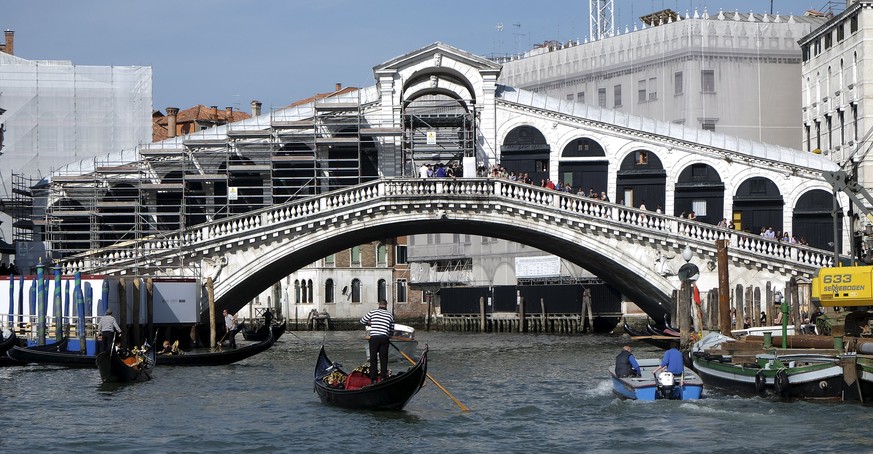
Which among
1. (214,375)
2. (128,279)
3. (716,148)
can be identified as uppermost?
(716,148)

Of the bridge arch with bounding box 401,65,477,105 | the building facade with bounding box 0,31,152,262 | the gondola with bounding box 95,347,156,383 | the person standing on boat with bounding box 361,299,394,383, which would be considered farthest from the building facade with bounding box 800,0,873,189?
the building facade with bounding box 0,31,152,262

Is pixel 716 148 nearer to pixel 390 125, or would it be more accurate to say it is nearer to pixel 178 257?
pixel 390 125

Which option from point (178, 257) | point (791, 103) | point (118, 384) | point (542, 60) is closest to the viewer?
point (118, 384)

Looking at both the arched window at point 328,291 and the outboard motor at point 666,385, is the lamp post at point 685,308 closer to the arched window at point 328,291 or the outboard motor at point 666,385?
the outboard motor at point 666,385

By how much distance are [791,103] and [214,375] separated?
91.1 ft

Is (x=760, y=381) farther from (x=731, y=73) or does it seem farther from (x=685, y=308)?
(x=731, y=73)

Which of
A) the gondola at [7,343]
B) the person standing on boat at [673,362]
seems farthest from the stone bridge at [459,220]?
the person standing on boat at [673,362]

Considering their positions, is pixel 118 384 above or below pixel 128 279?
below

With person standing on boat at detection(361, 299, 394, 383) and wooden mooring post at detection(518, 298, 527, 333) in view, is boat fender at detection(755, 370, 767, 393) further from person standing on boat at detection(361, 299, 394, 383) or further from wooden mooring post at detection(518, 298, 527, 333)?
wooden mooring post at detection(518, 298, 527, 333)

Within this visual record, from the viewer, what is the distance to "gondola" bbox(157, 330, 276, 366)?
95.9 feet

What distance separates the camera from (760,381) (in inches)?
846

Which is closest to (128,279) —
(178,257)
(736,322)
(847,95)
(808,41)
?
(178,257)

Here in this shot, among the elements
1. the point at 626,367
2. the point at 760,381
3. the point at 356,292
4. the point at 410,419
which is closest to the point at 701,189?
the point at 626,367

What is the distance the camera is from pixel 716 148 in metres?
36.4
